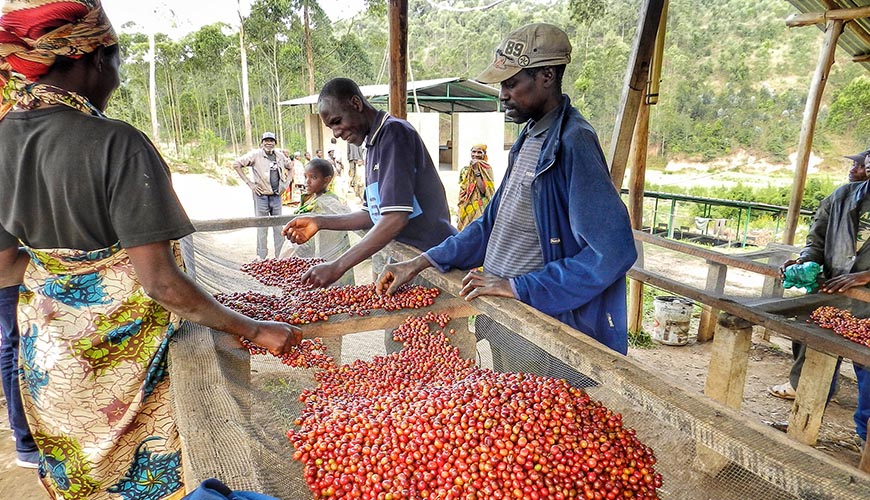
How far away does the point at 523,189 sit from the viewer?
1.98 m

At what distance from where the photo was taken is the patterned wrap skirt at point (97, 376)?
4.84 ft

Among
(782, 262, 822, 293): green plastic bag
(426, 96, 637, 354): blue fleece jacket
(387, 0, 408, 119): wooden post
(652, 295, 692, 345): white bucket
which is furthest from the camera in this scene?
(652, 295, 692, 345): white bucket

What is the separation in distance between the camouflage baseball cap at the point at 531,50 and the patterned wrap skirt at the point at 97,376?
4.31 ft

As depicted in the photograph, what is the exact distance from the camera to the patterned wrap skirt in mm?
1477

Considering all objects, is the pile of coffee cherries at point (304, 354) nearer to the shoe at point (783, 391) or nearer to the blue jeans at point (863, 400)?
the blue jeans at point (863, 400)

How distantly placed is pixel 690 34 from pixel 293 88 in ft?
85.8

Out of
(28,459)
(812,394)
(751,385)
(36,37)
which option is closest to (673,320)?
(751,385)

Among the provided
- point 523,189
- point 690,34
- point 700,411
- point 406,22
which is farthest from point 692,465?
point 690,34

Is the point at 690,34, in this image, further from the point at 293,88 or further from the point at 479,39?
the point at 293,88

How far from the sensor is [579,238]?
176 cm

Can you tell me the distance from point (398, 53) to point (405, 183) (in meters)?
2.38

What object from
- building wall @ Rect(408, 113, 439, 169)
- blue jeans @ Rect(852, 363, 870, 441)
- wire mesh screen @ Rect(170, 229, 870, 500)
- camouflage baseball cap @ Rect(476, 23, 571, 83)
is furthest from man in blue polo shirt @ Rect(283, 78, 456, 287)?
building wall @ Rect(408, 113, 439, 169)

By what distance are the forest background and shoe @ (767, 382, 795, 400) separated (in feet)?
47.0

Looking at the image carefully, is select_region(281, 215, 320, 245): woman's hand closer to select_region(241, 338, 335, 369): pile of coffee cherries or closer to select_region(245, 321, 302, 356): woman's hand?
select_region(241, 338, 335, 369): pile of coffee cherries
